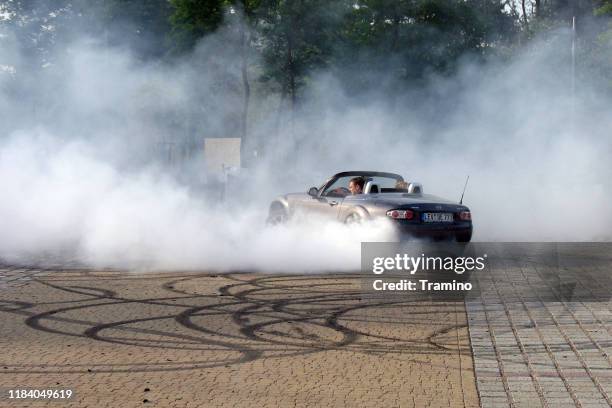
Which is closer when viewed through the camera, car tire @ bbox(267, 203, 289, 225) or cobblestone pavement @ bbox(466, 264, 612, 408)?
Answer: cobblestone pavement @ bbox(466, 264, 612, 408)

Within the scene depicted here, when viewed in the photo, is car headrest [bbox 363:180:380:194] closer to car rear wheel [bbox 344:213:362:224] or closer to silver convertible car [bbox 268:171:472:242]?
silver convertible car [bbox 268:171:472:242]

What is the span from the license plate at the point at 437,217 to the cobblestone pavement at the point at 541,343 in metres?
→ 0.98

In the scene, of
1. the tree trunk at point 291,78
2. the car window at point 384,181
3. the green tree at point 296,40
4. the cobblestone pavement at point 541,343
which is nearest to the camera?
the cobblestone pavement at point 541,343

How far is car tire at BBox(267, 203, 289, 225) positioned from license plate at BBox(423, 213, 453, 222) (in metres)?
2.83

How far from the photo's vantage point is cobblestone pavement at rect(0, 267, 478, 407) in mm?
5648

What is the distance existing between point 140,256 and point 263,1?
→ 20.3 m

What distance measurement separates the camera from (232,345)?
7027 mm

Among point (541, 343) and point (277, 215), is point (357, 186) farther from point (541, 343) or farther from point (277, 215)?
point (541, 343)

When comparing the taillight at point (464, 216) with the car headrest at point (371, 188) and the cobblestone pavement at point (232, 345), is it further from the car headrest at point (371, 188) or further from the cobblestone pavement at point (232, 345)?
the cobblestone pavement at point (232, 345)

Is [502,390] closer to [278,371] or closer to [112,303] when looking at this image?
[278,371]

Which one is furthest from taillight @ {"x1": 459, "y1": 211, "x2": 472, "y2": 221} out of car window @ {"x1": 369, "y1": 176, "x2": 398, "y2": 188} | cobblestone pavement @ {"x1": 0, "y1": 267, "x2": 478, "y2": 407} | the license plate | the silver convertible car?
cobblestone pavement @ {"x1": 0, "y1": 267, "x2": 478, "y2": 407}

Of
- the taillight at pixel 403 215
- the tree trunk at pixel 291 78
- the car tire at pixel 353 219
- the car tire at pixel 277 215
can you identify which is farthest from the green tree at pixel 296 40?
the taillight at pixel 403 215

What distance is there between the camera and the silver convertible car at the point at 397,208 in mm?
11344

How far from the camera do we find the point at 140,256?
13336 millimetres
